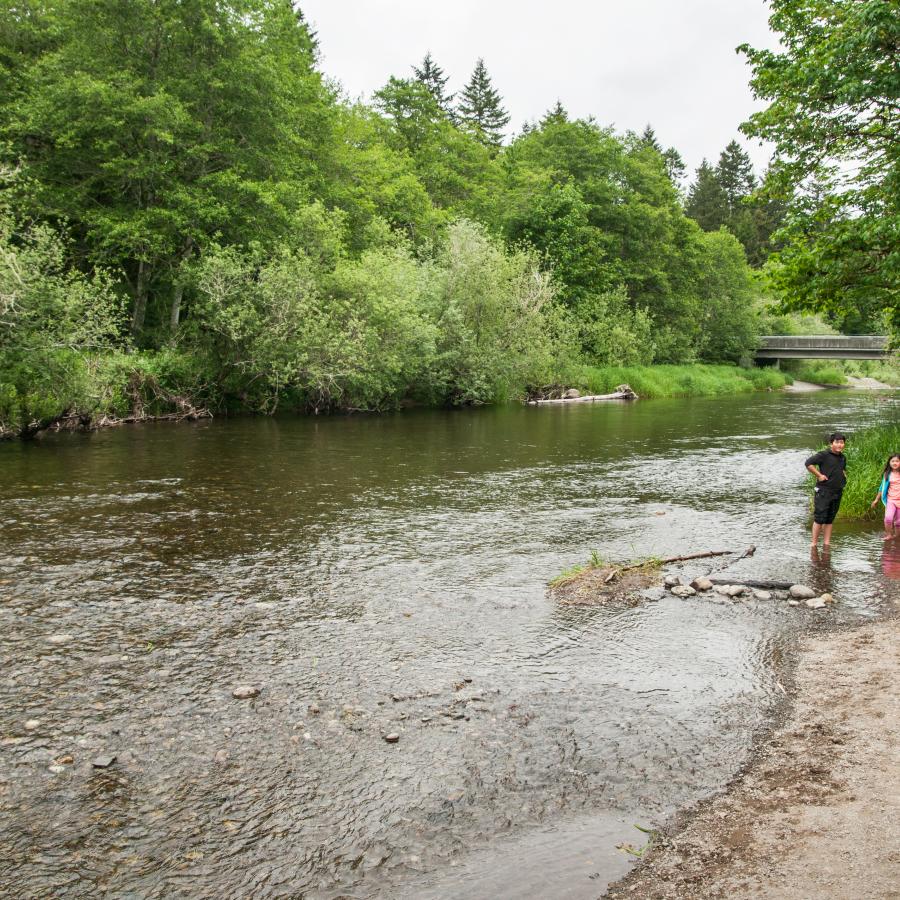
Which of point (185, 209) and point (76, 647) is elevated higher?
point (185, 209)

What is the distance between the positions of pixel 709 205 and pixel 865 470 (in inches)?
4895

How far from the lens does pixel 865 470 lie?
16.8m

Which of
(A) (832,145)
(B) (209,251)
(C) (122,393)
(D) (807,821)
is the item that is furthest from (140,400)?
(D) (807,821)

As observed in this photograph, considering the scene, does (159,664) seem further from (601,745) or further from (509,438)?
(509,438)

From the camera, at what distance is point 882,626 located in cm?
936

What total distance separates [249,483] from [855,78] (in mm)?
17619

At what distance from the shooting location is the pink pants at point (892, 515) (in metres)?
13.8

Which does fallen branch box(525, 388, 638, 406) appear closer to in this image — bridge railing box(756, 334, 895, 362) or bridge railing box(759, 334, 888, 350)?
bridge railing box(756, 334, 895, 362)

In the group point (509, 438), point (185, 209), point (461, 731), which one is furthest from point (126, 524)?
point (185, 209)

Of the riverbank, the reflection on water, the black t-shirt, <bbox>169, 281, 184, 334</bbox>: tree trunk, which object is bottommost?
the reflection on water

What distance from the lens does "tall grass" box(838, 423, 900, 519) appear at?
51.6 ft

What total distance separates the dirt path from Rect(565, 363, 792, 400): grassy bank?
1920 inches

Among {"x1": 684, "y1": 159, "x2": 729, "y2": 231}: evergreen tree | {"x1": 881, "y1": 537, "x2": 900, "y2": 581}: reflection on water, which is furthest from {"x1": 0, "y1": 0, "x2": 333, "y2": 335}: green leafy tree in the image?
{"x1": 684, "y1": 159, "x2": 729, "y2": 231}: evergreen tree

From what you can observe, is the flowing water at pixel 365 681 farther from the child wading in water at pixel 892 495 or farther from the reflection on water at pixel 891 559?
the child wading in water at pixel 892 495
